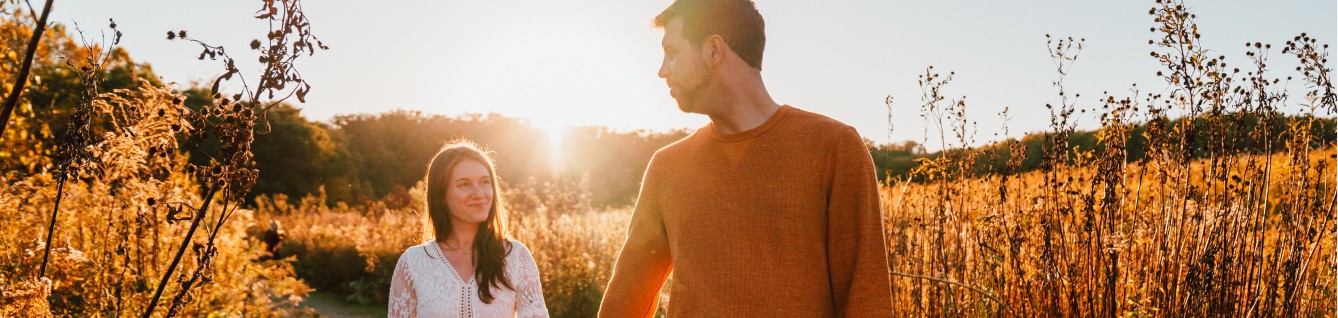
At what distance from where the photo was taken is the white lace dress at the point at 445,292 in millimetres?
3119

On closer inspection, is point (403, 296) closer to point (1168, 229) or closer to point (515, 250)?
point (515, 250)

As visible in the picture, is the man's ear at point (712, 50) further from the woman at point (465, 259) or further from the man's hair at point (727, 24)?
the woman at point (465, 259)

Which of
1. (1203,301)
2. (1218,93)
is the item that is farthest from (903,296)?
(1218,93)

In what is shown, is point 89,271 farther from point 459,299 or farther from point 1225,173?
point 1225,173

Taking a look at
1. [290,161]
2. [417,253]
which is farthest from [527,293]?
[290,161]

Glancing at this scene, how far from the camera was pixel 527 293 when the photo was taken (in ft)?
Result: 10.8

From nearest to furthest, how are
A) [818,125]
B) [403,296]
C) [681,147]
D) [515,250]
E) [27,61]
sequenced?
[27,61] < [818,125] < [681,147] < [403,296] < [515,250]

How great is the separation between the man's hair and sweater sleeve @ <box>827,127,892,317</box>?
294 mm

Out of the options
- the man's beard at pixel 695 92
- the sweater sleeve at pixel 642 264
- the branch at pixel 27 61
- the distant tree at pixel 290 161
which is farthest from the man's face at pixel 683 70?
the distant tree at pixel 290 161

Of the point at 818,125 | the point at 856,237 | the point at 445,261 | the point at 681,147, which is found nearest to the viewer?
the point at 856,237

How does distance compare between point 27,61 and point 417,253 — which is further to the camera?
point 417,253

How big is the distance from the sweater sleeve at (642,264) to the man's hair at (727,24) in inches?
15.0

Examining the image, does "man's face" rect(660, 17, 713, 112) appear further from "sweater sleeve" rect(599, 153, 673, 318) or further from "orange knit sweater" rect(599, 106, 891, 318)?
"sweater sleeve" rect(599, 153, 673, 318)

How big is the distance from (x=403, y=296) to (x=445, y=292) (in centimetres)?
14
